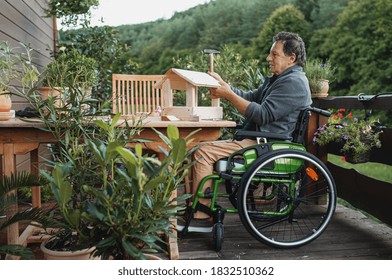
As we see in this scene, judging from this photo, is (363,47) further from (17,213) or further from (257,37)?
(17,213)

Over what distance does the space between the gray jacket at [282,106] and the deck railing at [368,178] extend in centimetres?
42

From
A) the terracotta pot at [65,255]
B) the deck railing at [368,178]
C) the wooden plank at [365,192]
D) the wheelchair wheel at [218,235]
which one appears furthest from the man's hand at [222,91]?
the terracotta pot at [65,255]

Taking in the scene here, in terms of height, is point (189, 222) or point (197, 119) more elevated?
point (197, 119)

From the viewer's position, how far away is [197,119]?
100 inches

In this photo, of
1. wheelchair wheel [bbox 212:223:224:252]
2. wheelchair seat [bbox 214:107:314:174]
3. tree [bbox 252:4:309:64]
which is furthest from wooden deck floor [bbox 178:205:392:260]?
tree [bbox 252:4:309:64]

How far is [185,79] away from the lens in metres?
2.60

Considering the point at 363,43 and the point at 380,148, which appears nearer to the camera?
the point at 380,148

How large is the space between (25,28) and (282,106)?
2599mm

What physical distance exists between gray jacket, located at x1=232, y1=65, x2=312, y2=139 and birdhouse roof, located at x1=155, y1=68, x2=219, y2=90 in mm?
270

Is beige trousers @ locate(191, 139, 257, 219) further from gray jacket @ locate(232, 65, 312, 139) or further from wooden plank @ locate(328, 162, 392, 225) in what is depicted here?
wooden plank @ locate(328, 162, 392, 225)

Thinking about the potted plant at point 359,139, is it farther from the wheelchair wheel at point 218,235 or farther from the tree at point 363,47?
the tree at point 363,47

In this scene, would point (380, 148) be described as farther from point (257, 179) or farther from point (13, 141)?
point (13, 141)

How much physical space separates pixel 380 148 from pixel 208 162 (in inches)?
41.7
